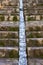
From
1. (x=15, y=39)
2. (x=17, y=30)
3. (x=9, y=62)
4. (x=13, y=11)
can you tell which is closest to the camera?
(x=9, y=62)

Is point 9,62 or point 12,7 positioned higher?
point 12,7

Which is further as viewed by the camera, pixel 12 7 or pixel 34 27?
pixel 12 7

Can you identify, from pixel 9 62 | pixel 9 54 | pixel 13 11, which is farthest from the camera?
pixel 13 11

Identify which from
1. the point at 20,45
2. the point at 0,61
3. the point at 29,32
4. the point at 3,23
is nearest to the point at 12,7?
the point at 3,23

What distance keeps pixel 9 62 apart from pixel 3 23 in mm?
886

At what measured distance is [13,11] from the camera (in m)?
3.23

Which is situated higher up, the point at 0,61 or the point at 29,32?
the point at 29,32

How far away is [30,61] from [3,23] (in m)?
0.92

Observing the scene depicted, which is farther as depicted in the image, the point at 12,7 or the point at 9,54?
the point at 12,7

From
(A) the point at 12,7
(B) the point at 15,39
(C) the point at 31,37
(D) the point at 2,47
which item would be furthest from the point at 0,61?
(A) the point at 12,7

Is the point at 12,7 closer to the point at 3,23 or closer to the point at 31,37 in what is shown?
the point at 3,23

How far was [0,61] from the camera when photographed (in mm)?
1974

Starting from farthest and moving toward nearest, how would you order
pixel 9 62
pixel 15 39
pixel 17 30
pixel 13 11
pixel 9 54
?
pixel 13 11 → pixel 17 30 → pixel 15 39 → pixel 9 54 → pixel 9 62

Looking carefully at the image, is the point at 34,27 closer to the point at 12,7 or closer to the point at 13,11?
the point at 13,11
